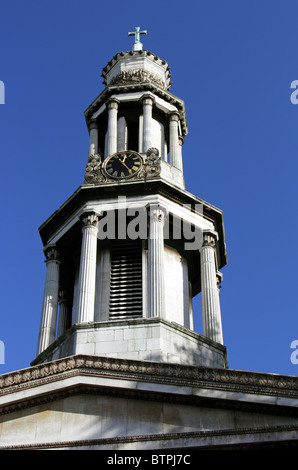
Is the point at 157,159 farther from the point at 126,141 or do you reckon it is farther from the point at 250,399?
the point at 250,399

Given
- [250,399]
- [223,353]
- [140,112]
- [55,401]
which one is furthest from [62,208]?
[250,399]

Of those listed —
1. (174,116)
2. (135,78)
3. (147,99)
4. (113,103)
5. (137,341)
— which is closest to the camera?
(137,341)

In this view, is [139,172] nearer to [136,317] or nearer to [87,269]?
[87,269]

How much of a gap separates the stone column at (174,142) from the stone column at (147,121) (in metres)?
1.35

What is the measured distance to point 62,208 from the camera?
31.6m

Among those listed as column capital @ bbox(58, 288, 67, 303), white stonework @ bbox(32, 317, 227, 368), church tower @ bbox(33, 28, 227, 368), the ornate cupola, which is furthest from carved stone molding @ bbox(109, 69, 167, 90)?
white stonework @ bbox(32, 317, 227, 368)

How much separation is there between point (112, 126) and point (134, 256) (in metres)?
7.24

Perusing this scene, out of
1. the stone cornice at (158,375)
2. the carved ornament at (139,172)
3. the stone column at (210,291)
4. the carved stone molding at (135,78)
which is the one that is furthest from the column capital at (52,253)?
the stone cornice at (158,375)

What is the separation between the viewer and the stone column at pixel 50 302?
2936cm

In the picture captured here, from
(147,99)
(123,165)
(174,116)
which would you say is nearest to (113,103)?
(147,99)

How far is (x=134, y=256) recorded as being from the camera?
30.1 meters

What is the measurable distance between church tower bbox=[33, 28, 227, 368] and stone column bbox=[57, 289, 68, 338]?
0.05 meters

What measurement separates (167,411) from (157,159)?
14707 mm

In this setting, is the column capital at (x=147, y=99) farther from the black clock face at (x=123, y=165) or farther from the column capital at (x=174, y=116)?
the black clock face at (x=123, y=165)
